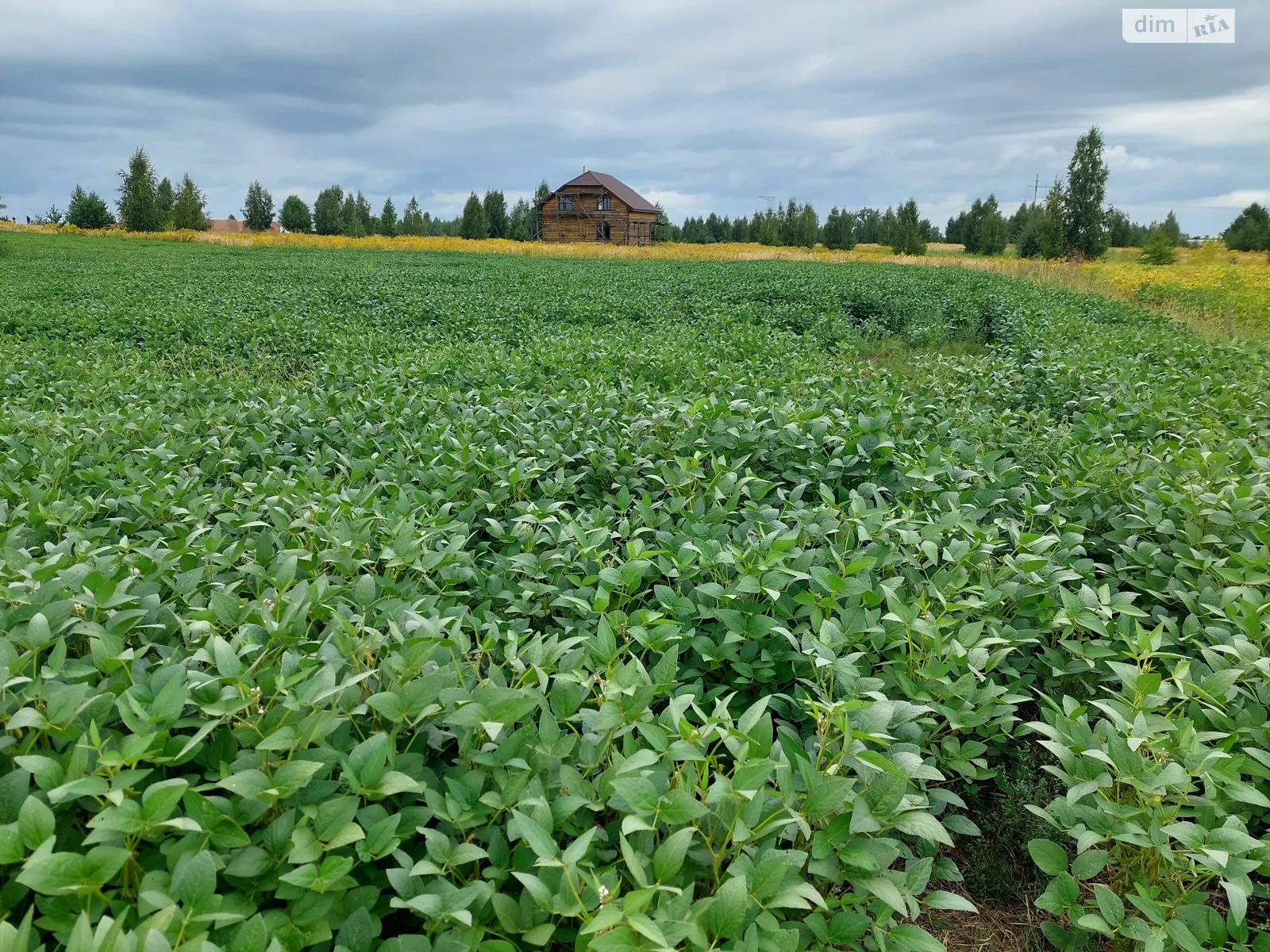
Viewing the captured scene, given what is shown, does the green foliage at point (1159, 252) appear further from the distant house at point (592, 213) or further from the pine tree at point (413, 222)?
the pine tree at point (413, 222)

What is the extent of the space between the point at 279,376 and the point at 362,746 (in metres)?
7.92

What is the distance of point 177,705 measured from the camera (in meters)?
1.48

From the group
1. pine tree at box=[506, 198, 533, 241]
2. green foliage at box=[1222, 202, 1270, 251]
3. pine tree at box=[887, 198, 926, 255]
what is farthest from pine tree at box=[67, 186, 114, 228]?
green foliage at box=[1222, 202, 1270, 251]

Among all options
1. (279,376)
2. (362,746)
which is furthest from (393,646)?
(279,376)

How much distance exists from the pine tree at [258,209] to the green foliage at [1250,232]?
73.5m

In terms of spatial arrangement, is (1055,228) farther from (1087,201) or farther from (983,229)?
(983,229)

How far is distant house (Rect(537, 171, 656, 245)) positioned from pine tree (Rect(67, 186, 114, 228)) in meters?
35.2

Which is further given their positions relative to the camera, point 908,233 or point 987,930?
point 908,233

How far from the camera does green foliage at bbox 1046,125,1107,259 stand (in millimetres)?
41719

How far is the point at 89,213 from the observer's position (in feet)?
198

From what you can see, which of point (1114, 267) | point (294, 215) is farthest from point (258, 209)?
point (1114, 267)

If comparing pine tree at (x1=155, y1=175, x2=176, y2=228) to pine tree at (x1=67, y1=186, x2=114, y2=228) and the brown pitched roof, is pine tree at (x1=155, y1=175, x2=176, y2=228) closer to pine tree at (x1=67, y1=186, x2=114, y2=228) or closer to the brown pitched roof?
pine tree at (x1=67, y1=186, x2=114, y2=228)

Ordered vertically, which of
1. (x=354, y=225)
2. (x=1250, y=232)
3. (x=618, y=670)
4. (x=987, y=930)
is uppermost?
(x=354, y=225)

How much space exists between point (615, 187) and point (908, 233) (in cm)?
2481
